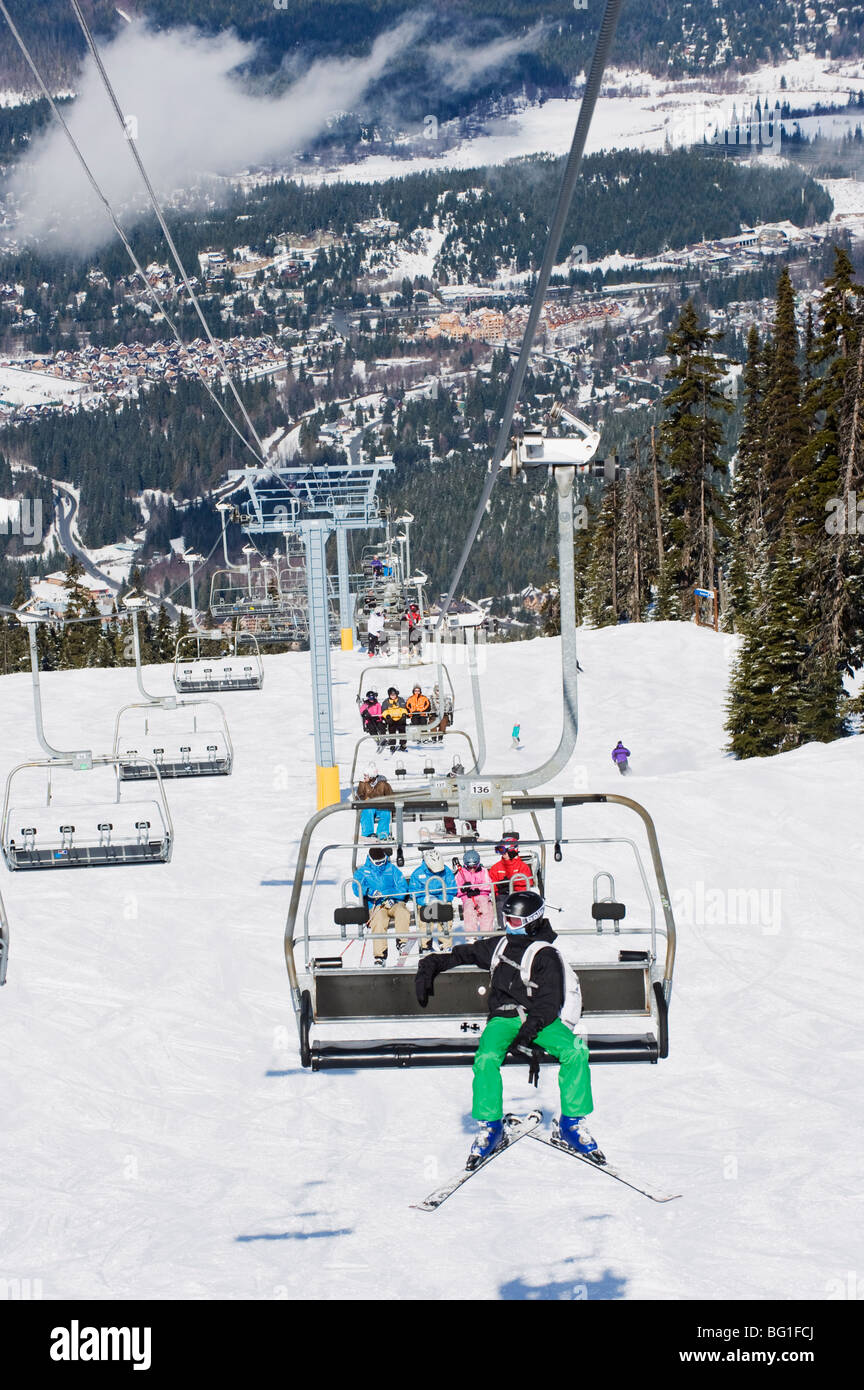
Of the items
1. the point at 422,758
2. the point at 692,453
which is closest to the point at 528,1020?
the point at 422,758

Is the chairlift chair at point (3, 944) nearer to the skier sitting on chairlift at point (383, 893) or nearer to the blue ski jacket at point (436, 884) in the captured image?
the skier sitting on chairlift at point (383, 893)

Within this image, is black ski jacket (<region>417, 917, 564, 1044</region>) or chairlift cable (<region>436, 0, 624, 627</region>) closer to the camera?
chairlift cable (<region>436, 0, 624, 627</region>)

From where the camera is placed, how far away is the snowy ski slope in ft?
27.5

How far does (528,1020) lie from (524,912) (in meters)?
0.60

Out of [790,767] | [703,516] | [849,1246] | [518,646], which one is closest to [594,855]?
[790,767]

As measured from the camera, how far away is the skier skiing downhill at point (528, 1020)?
7953mm

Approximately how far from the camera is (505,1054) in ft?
26.3

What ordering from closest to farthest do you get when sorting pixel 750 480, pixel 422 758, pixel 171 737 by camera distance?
1. pixel 422 758
2. pixel 171 737
3. pixel 750 480

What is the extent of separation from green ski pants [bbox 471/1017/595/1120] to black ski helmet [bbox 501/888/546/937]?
521 millimetres

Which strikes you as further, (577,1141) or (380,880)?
(380,880)

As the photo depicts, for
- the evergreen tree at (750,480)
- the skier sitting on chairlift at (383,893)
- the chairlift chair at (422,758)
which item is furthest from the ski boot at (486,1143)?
the evergreen tree at (750,480)

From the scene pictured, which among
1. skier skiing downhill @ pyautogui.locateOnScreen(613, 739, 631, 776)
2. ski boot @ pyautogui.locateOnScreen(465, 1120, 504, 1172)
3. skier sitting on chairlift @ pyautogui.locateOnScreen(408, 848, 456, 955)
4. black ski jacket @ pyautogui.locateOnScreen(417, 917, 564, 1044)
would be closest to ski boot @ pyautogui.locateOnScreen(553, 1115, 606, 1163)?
ski boot @ pyautogui.locateOnScreen(465, 1120, 504, 1172)

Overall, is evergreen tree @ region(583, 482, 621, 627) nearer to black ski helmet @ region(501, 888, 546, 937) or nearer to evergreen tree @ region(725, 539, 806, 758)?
evergreen tree @ region(725, 539, 806, 758)

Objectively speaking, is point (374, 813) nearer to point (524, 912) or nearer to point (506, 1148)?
point (506, 1148)
